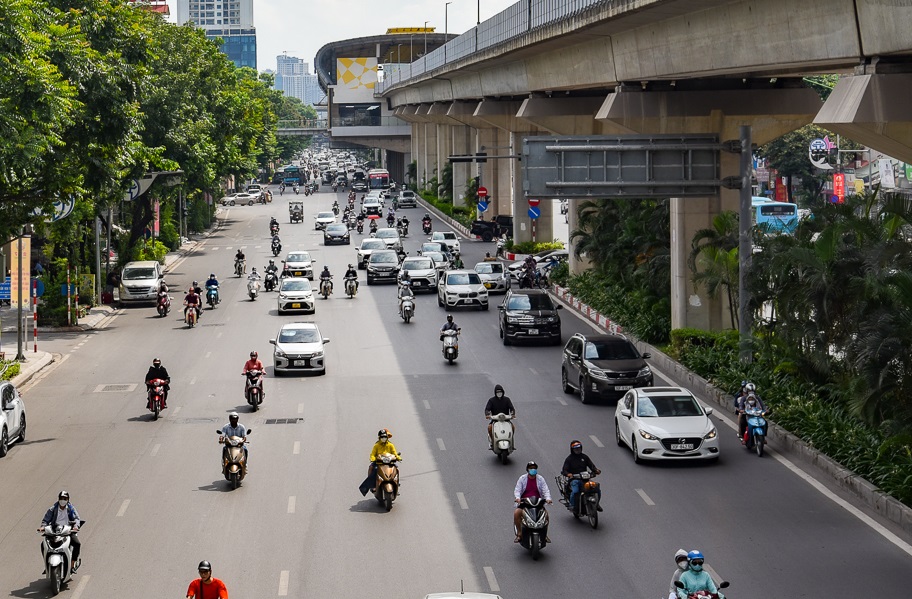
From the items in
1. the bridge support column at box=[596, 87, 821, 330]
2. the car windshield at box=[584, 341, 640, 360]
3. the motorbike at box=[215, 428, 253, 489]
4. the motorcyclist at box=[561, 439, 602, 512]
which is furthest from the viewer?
the bridge support column at box=[596, 87, 821, 330]

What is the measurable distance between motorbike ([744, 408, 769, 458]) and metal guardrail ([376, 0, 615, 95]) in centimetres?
1144

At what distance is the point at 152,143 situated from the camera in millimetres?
57625

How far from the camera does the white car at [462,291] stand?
52.0 metres

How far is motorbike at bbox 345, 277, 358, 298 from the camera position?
2250 inches

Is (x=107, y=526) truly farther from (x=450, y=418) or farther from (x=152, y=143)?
(x=152, y=143)

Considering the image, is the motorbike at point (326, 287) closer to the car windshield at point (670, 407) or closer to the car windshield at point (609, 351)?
the car windshield at point (609, 351)

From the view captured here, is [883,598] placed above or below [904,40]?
below

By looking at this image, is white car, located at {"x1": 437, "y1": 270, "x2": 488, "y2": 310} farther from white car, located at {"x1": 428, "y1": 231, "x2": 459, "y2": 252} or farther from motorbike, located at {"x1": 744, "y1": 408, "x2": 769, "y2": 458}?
motorbike, located at {"x1": 744, "y1": 408, "x2": 769, "y2": 458}

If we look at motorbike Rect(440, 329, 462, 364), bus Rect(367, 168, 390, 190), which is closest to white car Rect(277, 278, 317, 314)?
motorbike Rect(440, 329, 462, 364)

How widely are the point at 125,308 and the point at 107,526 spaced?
35.5 meters

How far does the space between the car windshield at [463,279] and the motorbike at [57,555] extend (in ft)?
114

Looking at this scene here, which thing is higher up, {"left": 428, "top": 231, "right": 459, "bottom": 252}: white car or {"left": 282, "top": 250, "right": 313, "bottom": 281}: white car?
{"left": 428, "top": 231, "right": 459, "bottom": 252}: white car

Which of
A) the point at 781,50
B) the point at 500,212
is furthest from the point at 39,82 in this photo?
the point at 500,212

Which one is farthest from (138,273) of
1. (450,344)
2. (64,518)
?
(64,518)
